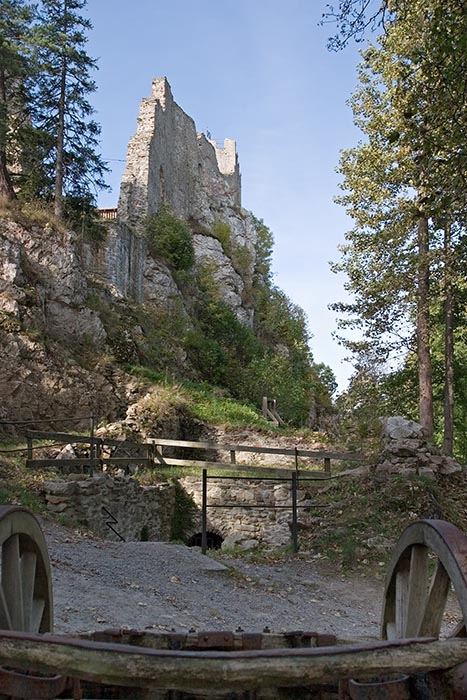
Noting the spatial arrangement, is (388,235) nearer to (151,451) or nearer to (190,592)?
(151,451)

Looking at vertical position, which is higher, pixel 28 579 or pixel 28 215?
pixel 28 215

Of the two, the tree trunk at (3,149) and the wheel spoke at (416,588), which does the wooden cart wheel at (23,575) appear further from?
the tree trunk at (3,149)

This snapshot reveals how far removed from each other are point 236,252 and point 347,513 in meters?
29.0

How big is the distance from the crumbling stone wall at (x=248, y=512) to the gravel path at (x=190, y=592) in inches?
116

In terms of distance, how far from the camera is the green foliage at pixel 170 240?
97.1ft

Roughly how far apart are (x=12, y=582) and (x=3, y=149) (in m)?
20.0

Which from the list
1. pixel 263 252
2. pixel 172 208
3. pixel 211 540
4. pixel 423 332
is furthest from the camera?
pixel 263 252

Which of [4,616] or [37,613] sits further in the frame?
[37,613]

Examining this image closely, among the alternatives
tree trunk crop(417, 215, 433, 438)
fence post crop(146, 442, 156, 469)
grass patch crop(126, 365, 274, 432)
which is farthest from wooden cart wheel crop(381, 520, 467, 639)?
grass patch crop(126, 365, 274, 432)

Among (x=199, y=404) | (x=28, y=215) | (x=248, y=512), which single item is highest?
(x=28, y=215)

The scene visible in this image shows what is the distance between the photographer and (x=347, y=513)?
10719 mm

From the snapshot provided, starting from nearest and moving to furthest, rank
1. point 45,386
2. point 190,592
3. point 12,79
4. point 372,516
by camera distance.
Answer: point 190,592
point 372,516
point 45,386
point 12,79

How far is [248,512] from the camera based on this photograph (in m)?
13.6

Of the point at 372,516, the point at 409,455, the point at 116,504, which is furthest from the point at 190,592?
the point at 409,455
